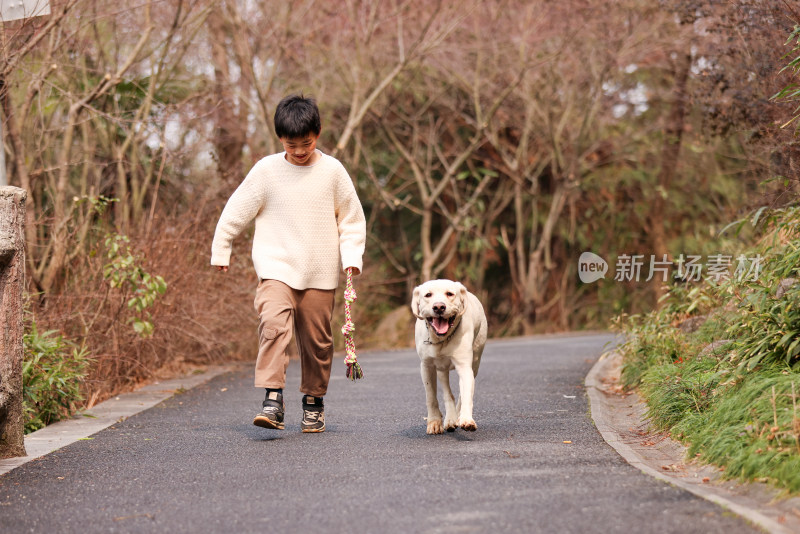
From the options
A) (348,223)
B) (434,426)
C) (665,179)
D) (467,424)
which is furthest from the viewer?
(665,179)

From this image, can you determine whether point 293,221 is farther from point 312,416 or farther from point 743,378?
point 743,378

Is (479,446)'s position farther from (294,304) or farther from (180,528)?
(180,528)

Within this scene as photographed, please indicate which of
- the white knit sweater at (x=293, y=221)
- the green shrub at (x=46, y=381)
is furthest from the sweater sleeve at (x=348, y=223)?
the green shrub at (x=46, y=381)

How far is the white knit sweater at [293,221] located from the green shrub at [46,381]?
1987mm

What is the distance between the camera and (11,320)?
627cm

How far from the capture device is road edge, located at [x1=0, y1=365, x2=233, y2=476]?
6.68 meters

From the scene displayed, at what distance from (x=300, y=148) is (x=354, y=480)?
96.8 inches

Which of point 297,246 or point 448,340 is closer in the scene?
point 448,340

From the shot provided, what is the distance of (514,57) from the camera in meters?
21.4

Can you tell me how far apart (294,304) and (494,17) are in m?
15.2

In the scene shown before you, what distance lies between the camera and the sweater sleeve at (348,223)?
7.03m

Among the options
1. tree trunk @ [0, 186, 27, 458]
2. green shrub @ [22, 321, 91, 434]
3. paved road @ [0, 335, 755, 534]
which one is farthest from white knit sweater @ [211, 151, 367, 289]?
green shrub @ [22, 321, 91, 434]

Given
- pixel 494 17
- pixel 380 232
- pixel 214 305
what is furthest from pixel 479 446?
pixel 380 232

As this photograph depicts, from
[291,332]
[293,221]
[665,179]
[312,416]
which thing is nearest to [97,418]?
[312,416]
